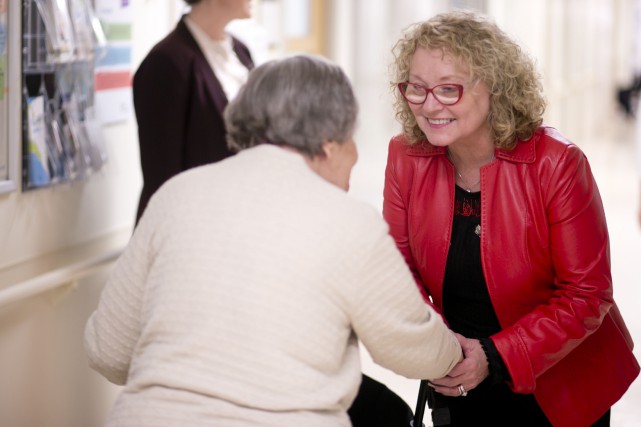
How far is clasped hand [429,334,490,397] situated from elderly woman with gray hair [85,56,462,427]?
42 cm

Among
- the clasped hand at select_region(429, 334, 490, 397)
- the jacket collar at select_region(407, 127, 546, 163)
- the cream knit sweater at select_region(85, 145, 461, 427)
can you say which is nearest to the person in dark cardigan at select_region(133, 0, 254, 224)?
the jacket collar at select_region(407, 127, 546, 163)

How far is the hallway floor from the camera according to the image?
14.0 ft

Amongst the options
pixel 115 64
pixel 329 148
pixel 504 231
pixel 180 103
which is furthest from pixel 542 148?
pixel 115 64

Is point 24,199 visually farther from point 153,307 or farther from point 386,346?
point 386,346

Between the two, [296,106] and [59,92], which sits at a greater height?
[296,106]

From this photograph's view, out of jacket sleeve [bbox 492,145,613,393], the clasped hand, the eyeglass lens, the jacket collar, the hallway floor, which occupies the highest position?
the eyeglass lens

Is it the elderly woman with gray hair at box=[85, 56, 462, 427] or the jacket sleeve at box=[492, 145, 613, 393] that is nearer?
the elderly woman with gray hair at box=[85, 56, 462, 427]

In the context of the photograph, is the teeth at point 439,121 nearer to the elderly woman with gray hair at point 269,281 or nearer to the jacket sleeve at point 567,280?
the jacket sleeve at point 567,280

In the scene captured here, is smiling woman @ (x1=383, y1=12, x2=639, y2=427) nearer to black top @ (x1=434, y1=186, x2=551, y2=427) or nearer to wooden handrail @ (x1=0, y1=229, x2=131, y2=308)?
black top @ (x1=434, y1=186, x2=551, y2=427)

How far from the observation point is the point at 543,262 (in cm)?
232

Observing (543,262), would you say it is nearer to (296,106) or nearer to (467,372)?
(467,372)

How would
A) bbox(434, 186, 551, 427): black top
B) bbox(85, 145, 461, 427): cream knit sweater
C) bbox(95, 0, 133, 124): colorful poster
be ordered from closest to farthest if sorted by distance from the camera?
bbox(85, 145, 461, 427): cream knit sweater → bbox(434, 186, 551, 427): black top → bbox(95, 0, 133, 124): colorful poster

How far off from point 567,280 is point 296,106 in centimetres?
92

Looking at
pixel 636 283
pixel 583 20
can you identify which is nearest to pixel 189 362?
pixel 636 283
